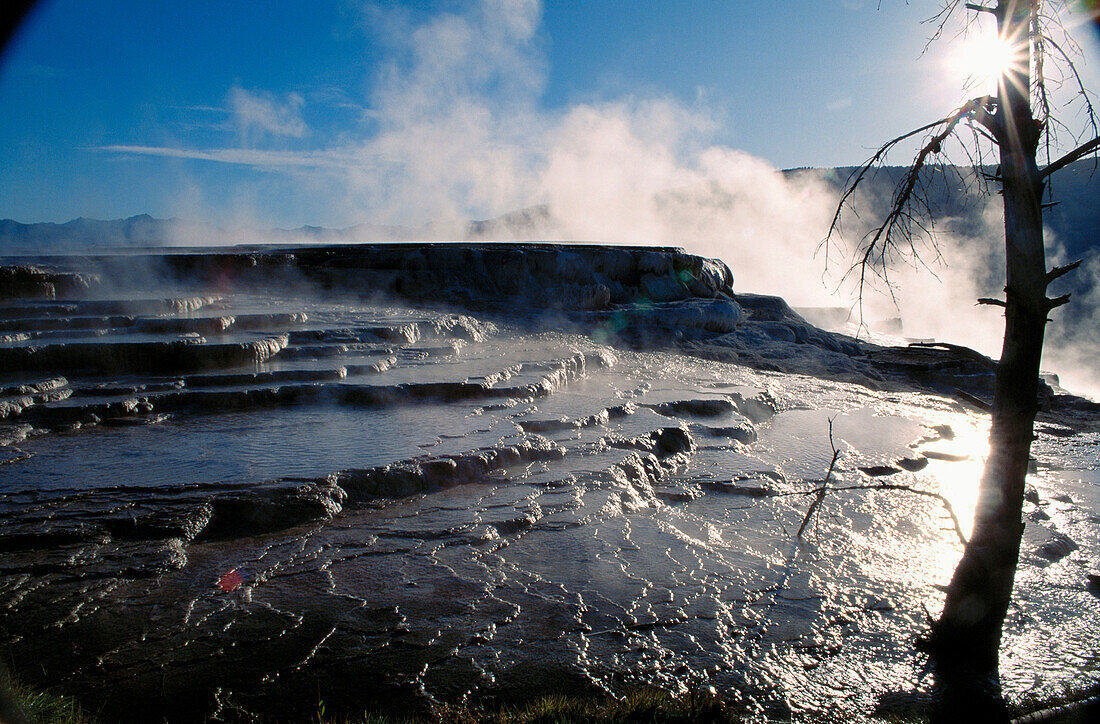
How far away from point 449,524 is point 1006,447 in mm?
2475

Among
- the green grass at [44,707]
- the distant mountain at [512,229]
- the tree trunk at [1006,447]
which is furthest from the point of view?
the distant mountain at [512,229]

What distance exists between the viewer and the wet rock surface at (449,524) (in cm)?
223

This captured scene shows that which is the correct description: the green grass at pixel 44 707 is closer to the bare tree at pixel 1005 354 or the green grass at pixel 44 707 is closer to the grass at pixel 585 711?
the grass at pixel 585 711

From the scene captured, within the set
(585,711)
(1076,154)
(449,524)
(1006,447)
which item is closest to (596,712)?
(585,711)

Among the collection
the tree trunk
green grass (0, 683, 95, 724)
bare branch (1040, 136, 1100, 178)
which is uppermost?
bare branch (1040, 136, 1100, 178)

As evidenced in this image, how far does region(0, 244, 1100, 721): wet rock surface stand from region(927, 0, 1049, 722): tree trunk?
0.14m

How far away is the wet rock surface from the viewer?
2.23m

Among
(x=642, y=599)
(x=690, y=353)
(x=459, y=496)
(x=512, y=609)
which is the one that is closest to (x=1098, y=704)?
(x=642, y=599)

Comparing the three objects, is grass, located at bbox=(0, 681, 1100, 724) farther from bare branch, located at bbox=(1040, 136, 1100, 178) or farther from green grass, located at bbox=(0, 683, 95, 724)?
bare branch, located at bbox=(1040, 136, 1100, 178)

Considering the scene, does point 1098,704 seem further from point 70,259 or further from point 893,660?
point 70,259

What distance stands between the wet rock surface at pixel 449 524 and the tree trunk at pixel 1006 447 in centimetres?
14

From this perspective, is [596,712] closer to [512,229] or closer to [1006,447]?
[1006,447]

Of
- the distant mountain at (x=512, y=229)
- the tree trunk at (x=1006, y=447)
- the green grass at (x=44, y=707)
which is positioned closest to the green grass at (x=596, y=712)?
the green grass at (x=44, y=707)

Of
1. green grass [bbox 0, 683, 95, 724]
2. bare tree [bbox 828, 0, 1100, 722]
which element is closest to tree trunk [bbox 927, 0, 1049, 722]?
bare tree [bbox 828, 0, 1100, 722]
